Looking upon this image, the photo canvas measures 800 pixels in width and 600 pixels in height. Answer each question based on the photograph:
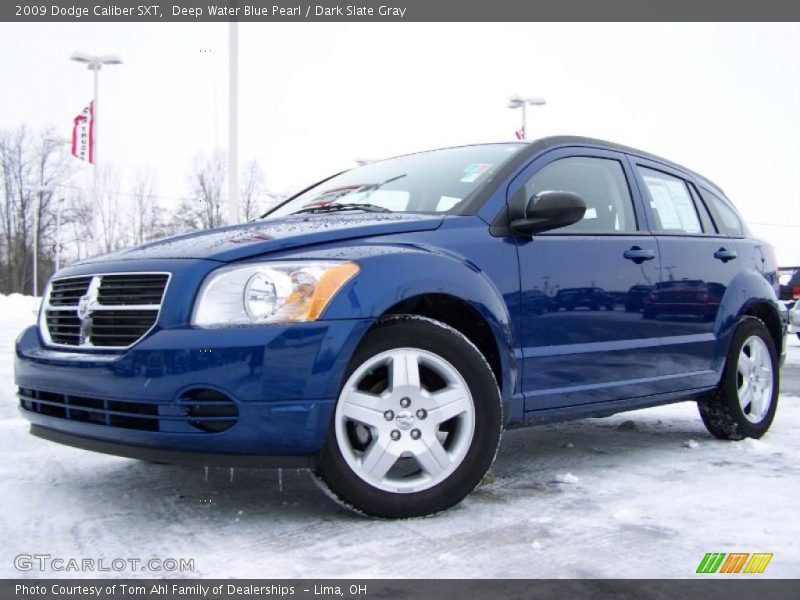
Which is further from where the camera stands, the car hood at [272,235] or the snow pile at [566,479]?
the snow pile at [566,479]

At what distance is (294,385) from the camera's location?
273 cm

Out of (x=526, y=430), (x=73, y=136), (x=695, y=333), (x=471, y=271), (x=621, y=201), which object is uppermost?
(x=73, y=136)

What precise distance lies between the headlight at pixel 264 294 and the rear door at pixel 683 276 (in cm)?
192

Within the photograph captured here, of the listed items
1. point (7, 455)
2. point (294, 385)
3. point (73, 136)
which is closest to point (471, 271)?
point (294, 385)

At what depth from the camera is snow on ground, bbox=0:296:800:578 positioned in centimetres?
249

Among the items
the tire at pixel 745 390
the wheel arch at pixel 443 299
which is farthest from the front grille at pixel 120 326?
the tire at pixel 745 390

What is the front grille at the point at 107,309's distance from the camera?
2877 mm

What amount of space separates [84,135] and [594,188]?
2363 cm

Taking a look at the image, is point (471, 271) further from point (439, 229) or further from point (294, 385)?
point (294, 385)

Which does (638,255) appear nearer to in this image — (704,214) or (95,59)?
(704,214)

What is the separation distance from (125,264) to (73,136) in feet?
78.7

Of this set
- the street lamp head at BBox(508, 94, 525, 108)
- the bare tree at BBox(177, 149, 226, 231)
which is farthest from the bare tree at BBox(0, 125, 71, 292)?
the street lamp head at BBox(508, 94, 525, 108)

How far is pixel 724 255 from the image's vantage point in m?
4.73

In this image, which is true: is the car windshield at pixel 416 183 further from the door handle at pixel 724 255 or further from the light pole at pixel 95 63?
the light pole at pixel 95 63
